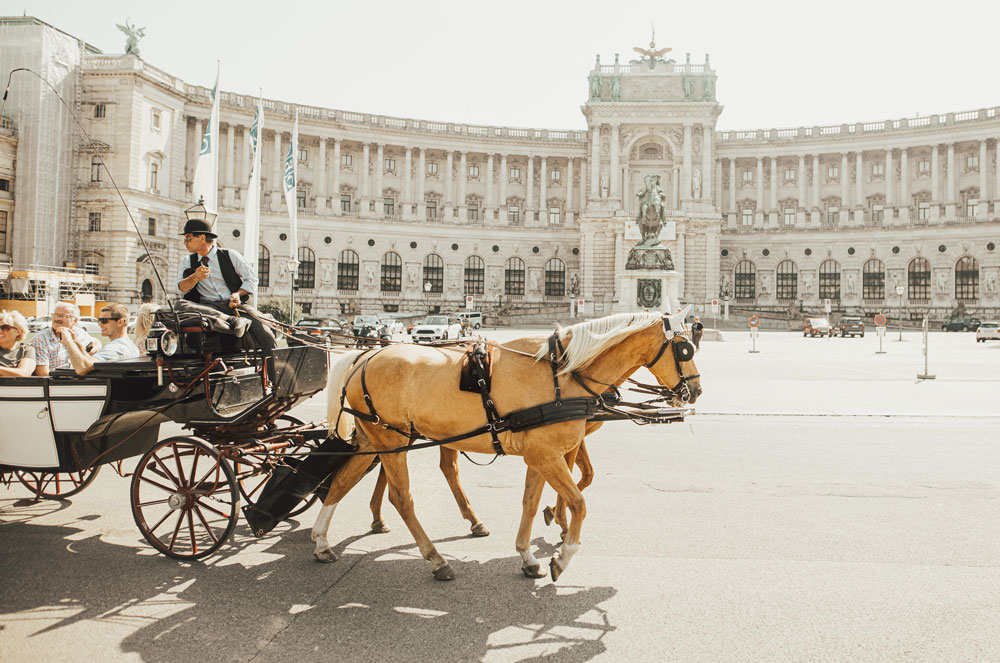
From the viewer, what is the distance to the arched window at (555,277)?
2680 inches

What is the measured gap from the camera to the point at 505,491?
300 inches

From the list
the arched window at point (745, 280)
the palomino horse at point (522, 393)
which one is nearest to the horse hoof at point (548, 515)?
the palomino horse at point (522, 393)

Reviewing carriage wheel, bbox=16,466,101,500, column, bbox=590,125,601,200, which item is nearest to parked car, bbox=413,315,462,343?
carriage wheel, bbox=16,466,101,500

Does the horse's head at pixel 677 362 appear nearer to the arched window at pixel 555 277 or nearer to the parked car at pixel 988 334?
the parked car at pixel 988 334

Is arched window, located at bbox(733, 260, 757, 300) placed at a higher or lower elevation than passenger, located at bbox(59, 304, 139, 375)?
higher

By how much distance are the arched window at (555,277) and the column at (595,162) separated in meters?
7.53

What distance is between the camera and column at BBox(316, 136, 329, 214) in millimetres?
63000

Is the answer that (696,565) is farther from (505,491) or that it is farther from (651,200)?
(651,200)

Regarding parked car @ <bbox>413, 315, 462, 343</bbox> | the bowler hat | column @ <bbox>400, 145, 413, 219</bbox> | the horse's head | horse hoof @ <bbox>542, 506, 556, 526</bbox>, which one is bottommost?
horse hoof @ <bbox>542, 506, 556, 526</bbox>

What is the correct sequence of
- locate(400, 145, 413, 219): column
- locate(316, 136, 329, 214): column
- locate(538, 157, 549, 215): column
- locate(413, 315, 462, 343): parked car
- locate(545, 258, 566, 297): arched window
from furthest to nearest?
1. locate(538, 157, 549, 215): column
2. locate(545, 258, 566, 297): arched window
3. locate(400, 145, 413, 219): column
4. locate(316, 136, 329, 214): column
5. locate(413, 315, 462, 343): parked car

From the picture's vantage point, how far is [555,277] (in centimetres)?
6812

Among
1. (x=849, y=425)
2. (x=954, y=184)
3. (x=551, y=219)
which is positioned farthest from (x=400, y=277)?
(x=849, y=425)

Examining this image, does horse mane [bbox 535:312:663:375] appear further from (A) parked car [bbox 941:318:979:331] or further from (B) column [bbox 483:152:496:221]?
(B) column [bbox 483:152:496:221]

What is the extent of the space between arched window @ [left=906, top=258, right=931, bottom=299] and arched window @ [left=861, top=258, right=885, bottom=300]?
6.91 ft
